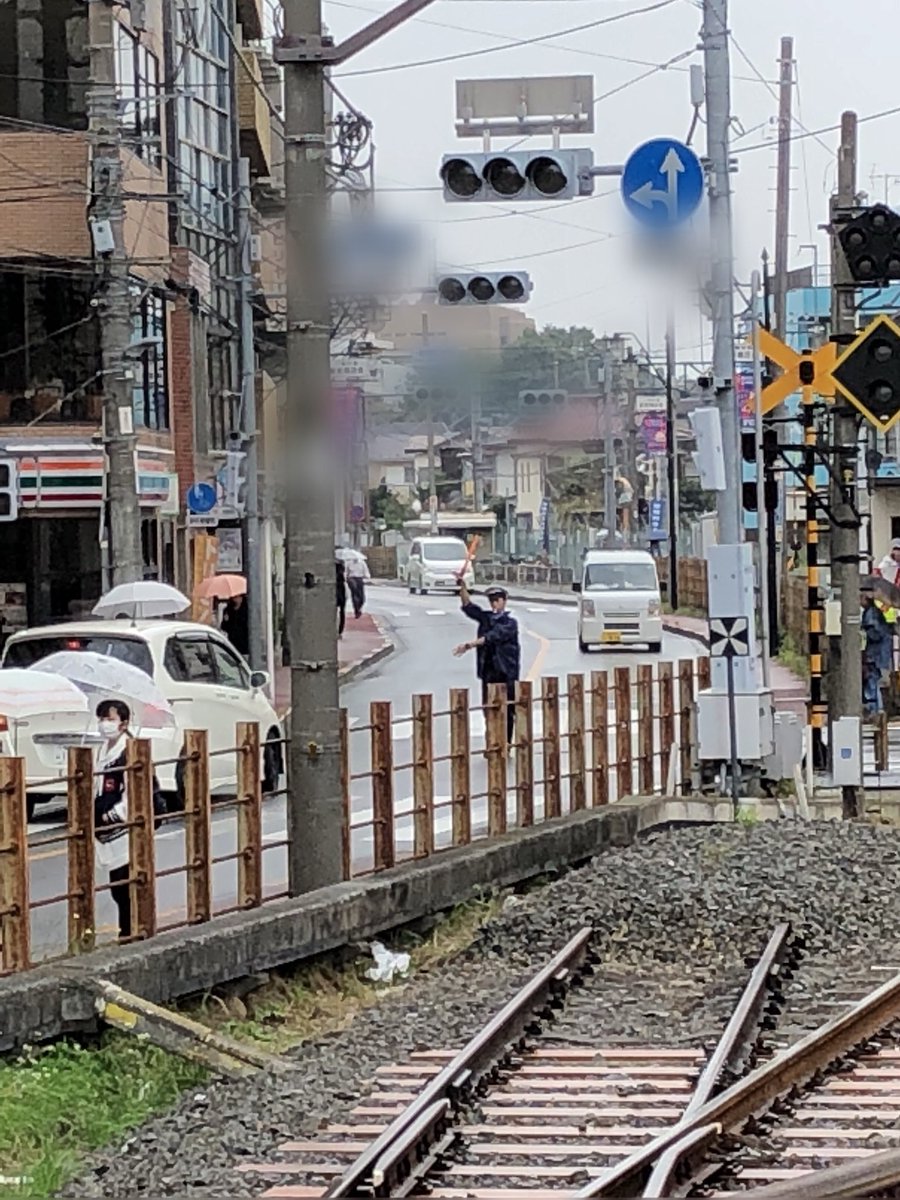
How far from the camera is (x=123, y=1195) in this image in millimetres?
7297

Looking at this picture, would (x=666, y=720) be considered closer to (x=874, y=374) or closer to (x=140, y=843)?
(x=874, y=374)

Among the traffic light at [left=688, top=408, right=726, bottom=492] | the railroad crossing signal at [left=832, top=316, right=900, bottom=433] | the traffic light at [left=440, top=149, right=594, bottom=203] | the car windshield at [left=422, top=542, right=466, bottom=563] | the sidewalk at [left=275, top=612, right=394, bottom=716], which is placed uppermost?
the traffic light at [left=440, top=149, right=594, bottom=203]

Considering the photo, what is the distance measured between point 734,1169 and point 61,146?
26.0 m

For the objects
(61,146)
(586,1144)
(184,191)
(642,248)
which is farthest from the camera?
(184,191)

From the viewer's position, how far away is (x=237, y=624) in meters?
31.4

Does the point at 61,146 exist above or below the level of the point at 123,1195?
above

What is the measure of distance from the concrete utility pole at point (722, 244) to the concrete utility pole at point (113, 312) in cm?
759

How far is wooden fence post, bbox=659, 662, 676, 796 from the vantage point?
62.1 ft

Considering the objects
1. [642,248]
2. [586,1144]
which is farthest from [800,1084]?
[642,248]

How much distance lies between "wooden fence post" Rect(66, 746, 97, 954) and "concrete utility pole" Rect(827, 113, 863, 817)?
33.6 feet

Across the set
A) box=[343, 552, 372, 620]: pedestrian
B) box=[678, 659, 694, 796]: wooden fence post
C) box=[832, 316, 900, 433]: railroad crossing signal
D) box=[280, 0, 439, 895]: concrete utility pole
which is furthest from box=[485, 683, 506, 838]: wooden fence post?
box=[343, 552, 372, 620]: pedestrian

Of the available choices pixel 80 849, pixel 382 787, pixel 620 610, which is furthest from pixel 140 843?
pixel 620 610

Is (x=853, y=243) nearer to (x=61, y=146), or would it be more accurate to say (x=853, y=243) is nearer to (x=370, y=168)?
(x=370, y=168)

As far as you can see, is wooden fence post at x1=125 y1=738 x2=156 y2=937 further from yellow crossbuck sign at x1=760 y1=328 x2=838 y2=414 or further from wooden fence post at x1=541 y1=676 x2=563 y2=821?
yellow crossbuck sign at x1=760 y1=328 x2=838 y2=414
